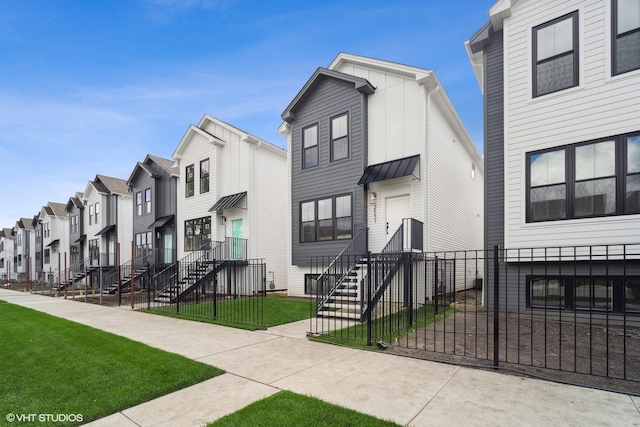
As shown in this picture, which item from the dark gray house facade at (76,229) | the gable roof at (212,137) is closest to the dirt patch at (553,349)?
the gable roof at (212,137)

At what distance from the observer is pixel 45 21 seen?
17.0 m

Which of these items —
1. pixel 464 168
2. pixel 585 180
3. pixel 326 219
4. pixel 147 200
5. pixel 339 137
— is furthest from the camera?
pixel 147 200

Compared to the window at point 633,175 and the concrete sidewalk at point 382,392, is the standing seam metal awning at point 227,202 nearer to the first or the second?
the concrete sidewalk at point 382,392

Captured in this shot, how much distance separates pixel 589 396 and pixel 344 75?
12558mm

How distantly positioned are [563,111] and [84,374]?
11796 mm

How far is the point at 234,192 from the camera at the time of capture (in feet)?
59.4

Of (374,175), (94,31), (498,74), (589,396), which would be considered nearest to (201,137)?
(94,31)

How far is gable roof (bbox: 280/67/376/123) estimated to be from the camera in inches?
525

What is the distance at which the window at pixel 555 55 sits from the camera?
908cm

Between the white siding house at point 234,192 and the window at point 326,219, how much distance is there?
351cm

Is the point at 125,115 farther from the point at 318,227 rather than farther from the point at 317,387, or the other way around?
the point at 317,387

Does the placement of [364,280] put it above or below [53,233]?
above

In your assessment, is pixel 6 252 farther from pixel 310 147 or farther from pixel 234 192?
pixel 310 147

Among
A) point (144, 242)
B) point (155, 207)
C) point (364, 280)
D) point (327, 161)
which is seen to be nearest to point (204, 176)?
point (155, 207)
